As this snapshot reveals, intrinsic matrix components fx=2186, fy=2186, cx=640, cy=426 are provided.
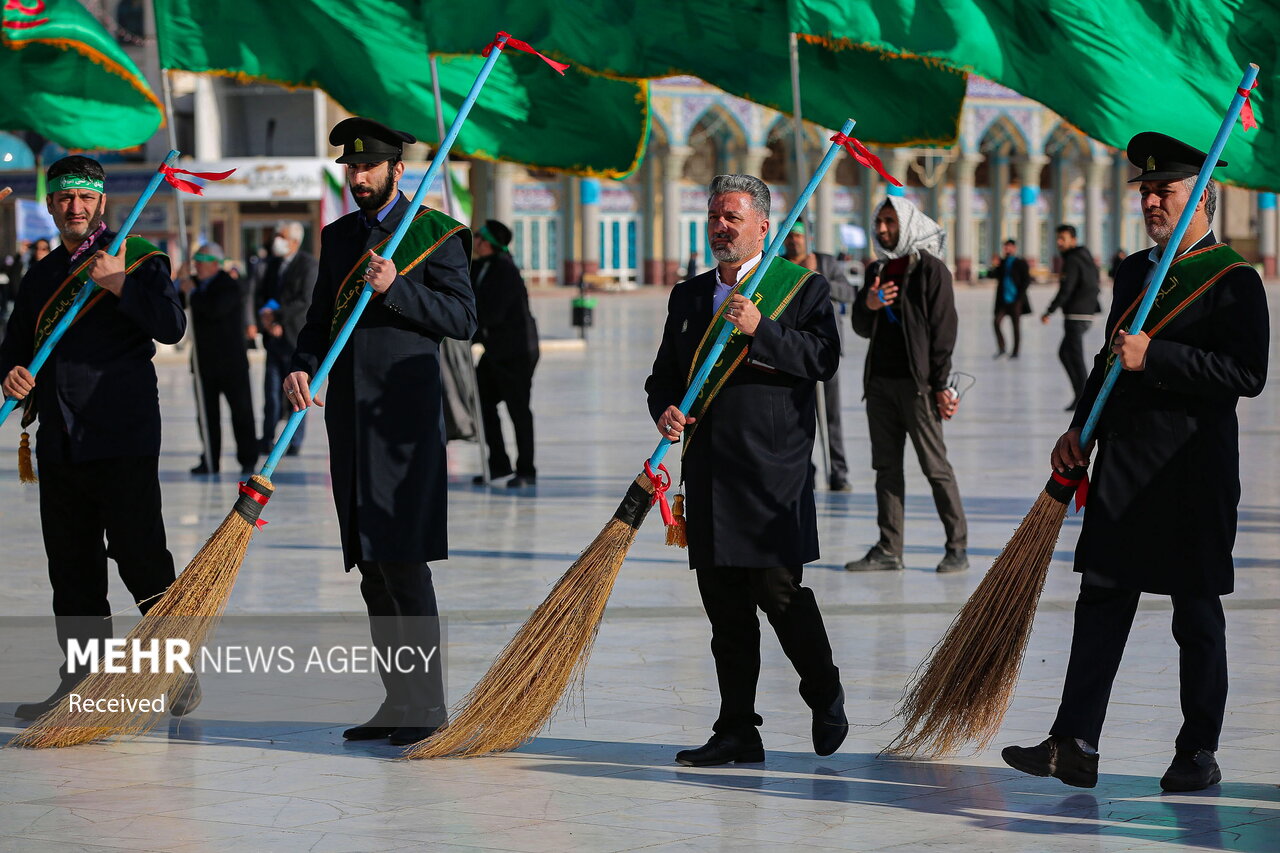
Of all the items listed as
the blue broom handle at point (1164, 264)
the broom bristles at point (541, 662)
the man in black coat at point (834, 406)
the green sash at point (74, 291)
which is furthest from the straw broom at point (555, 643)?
the man in black coat at point (834, 406)

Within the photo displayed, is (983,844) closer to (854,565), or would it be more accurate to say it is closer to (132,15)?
(854,565)

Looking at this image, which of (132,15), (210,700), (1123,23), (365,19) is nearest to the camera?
(210,700)

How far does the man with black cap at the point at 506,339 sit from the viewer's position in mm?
13328

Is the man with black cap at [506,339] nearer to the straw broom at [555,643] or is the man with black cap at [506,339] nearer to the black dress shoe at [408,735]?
the black dress shoe at [408,735]

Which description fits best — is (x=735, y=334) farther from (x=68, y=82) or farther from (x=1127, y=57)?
(x=68, y=82)

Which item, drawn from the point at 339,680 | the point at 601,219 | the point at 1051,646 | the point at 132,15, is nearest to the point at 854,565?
the point at 1051,646

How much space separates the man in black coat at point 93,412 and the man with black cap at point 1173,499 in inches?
107

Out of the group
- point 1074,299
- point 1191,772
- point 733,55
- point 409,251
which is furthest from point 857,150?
point 1074,299

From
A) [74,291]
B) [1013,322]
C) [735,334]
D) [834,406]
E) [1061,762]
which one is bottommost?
[1013,322]

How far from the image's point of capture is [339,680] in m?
7.26

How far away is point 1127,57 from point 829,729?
4.34 m

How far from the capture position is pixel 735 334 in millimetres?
5953

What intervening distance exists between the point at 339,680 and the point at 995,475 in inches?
278

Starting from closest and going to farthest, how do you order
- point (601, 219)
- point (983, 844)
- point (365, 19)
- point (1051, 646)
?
1. point (983, 844)
2. point (1051, 646)
3. point (365, 19)
4. point (601, 219)
